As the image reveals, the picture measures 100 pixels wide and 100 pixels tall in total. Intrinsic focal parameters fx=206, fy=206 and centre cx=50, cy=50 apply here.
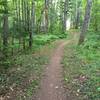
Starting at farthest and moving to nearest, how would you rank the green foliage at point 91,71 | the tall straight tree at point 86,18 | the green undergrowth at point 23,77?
the tall straight tree at point 86,18 → the green undergrowth at point 23,77 → the green foliage at point 91,71

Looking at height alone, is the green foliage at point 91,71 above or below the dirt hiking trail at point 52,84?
above

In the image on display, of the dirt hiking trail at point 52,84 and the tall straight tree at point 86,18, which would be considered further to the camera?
the tall straight tree at point 86,18

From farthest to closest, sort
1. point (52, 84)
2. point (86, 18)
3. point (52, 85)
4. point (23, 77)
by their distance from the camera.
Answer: point (86, 18) → point (23, 77) → point (52, 84) → point (52, 85)

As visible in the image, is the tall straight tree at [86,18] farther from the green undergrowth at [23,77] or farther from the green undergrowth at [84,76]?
the green undergrowth at [23,77]

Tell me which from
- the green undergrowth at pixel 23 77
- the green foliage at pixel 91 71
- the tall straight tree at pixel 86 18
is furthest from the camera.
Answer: the tall straight tree at pixel 86 18

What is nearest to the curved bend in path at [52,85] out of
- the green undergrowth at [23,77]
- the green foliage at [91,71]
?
the green undergrowth at [23,77]

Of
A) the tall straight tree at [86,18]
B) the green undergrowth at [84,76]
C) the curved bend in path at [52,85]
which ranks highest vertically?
the tall straight tree at [86,18]

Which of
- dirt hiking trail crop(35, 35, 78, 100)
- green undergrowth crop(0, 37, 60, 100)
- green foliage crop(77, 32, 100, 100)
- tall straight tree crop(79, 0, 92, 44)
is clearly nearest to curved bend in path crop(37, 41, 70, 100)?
dirt hiking trail crop(35, 35, 78, 100)

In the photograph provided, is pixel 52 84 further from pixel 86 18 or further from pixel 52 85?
pixel 86 18

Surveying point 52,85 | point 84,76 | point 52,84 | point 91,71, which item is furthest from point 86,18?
point 52,85

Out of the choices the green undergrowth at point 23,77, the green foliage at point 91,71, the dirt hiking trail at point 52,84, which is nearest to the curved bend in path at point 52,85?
the dirt hiking trail at point 52,84

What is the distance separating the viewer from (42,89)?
27.1ft

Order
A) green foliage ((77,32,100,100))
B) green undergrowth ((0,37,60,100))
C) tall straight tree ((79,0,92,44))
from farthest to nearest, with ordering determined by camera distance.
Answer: tall straight tree ((79,0,92,44)) < green undergrowth ((0,37,60,100)) < green foliage ((77,32,100,100))

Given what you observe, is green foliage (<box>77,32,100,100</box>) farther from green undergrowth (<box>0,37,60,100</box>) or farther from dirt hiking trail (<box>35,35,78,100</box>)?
green undergrowth (<box>0,37,60,100</box>)
